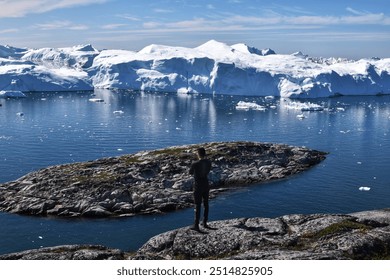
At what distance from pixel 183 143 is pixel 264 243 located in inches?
2430

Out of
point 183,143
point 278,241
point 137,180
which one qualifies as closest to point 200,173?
point 278,241

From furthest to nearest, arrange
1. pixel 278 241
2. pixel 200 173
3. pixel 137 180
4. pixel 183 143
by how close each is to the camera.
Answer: pixel 183 143, pixel 137 180, pixel 278 241, pixel 200 173

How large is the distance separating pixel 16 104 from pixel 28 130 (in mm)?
56349

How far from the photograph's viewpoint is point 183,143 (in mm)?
78812

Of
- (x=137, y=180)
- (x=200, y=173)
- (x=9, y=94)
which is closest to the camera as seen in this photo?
(x=200, y=173)

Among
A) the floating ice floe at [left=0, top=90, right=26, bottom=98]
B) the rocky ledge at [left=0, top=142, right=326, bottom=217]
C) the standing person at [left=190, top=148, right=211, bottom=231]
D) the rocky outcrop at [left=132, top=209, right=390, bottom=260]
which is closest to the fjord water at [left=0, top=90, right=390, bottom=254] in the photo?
the rocky ledge at [left=0, top=142, right=326, bottom=217]

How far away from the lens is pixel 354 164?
62625 mm

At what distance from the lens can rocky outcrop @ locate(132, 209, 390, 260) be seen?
15.5 m

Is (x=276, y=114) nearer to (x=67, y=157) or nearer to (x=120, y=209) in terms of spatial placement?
(x=67, y=157)

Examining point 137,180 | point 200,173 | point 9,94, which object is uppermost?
point 9,94

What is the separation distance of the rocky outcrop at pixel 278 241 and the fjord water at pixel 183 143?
1651cm

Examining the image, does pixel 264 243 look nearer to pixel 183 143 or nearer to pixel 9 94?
pixel 183 143

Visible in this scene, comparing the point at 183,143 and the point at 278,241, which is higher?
the point at 278,241
